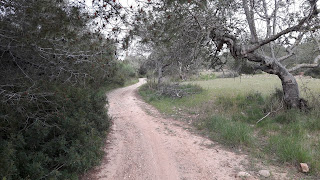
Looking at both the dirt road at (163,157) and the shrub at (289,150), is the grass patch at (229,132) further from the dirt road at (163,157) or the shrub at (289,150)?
the shrub at (289,150)

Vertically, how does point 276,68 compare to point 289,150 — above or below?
above

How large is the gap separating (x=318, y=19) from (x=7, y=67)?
27.1ft

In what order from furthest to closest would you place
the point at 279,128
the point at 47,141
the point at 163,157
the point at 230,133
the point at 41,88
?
the point at 279,128, the point at 230,133, the point at 163,157, the point at 47,141, the point at 41,88

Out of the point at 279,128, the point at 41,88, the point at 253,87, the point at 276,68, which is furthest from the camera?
the point at 253,87

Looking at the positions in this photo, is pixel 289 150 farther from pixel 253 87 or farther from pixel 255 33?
pixel 253 87

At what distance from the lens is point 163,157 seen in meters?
5.12

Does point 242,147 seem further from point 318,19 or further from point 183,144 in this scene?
point 318,19

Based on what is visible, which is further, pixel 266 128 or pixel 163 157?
pixel 266 128

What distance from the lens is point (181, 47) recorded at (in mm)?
8555

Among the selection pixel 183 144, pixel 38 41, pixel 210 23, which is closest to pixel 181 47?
pixel 210 23

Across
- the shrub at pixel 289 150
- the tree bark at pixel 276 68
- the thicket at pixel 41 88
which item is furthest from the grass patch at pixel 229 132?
the thicket at pixel 41 88

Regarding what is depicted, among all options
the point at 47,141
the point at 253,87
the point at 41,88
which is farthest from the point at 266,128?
the point at 253,87

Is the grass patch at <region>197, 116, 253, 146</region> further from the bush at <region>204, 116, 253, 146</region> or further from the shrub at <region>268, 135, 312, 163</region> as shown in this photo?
the shrub at <region>268, 135, 312, 163</region>

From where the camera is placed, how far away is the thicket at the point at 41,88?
318 centimetres
